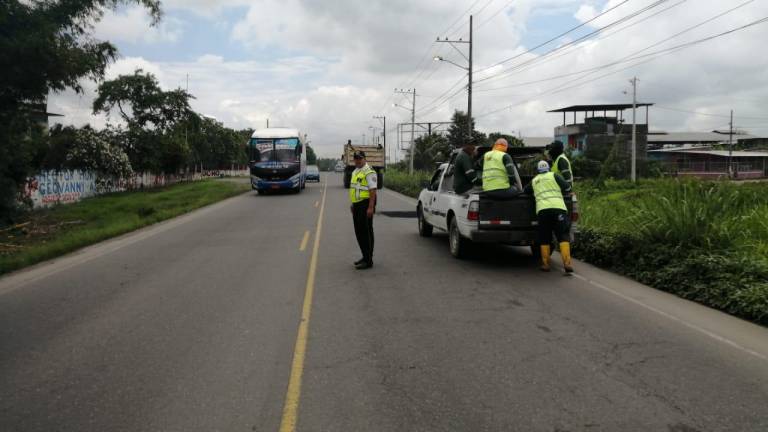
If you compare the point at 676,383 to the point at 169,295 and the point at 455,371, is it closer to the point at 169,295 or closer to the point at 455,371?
the point at 455,371

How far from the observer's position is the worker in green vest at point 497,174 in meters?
9.46

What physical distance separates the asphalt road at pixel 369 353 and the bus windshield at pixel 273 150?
22186 millimetres

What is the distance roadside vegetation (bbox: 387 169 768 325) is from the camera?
7020mm

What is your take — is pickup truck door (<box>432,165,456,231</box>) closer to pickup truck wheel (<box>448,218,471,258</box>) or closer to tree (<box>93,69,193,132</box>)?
pickup truck wheel (<box>448,218,471,258</box>)

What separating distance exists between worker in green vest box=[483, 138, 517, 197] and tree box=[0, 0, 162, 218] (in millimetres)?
8022

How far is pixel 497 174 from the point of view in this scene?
9.50 metres

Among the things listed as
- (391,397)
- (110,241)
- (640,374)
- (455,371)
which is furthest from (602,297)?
(110,241)

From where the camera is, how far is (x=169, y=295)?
778cm

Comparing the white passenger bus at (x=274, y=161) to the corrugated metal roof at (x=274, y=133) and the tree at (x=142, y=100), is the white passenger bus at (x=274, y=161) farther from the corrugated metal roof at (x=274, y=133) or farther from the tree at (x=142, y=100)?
the tree at (x=142, y=100)

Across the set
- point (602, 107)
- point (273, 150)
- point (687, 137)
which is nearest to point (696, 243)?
point (273, 150)

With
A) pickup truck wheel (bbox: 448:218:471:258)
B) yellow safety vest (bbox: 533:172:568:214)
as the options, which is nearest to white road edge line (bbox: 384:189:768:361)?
yellow safety vest (bbox: 533:172:568:214)

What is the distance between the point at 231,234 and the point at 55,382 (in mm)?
9972

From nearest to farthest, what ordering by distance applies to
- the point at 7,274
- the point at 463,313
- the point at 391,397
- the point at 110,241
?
the point at 391,397 < the point at 463,313 < the point at 7,274 < the point at 110,241

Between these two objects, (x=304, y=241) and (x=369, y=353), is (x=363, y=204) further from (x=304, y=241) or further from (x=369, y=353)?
(x=369, y=353)
